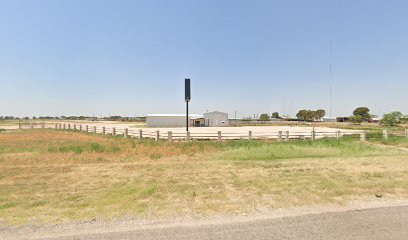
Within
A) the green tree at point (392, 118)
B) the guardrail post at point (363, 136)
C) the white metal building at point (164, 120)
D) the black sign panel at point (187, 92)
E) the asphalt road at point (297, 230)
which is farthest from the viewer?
the white metal building at point (164, 120)

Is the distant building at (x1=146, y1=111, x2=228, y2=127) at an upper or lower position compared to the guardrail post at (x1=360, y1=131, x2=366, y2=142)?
upper

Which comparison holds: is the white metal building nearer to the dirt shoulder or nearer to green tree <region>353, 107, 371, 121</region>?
the dirt shoulder

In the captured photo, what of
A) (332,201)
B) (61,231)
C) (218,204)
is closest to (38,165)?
(61,231)

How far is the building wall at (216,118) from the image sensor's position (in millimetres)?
62469

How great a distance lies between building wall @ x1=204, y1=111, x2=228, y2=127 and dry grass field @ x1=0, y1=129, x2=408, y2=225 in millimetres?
50104

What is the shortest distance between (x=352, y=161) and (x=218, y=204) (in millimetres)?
8293

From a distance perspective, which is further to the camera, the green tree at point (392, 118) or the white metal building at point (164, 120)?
the white metal building at point (164, 120)

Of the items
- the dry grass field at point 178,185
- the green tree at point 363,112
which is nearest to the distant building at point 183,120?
the dry grass field at point 178,185

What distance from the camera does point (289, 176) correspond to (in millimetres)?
8188

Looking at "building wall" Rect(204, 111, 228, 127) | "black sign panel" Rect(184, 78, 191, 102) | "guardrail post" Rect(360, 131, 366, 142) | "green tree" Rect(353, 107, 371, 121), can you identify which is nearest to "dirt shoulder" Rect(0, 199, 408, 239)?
"guardrail post" Rect(360, 131, 366, 142)

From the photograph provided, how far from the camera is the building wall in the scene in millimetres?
62469

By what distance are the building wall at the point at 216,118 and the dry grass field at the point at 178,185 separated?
50.1 meters

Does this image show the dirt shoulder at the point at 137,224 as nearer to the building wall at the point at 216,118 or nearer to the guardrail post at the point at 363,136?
the guardrail post at the point at 363,136

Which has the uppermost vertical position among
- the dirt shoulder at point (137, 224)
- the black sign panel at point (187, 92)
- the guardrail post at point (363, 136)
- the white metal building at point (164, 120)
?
the black sign panel at point (187, 92)
